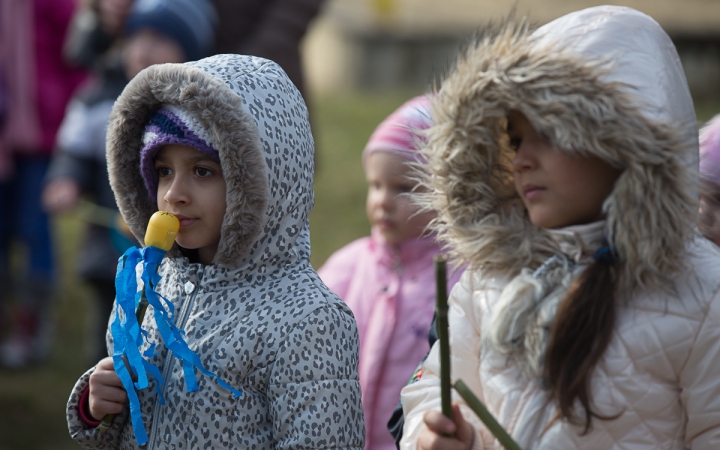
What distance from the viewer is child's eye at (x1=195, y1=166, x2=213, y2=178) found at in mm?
2154

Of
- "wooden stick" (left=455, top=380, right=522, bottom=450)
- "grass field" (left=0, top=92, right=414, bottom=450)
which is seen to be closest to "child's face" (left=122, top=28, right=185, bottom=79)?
"grass field" (left=0, top=92, right=414, bottom=450)

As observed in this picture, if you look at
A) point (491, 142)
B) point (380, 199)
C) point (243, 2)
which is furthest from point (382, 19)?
point (491, 142)

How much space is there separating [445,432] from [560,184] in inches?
22.6

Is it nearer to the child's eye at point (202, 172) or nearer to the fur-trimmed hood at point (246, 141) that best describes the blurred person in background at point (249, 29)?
the fur-trimmed hood at point (246, 141)

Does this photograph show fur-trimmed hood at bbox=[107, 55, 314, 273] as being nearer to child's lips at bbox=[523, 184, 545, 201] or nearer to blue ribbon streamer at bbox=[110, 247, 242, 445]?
blue ribbon streamer at bbox=[110, 247, 242, 445]

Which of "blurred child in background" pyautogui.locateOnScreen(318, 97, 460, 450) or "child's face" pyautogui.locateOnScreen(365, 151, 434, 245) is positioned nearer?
"blurred child in background" pyautogui.locateOnScreen(318, 97, 460, 450)

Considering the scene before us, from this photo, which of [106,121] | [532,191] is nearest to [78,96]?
[106,121]

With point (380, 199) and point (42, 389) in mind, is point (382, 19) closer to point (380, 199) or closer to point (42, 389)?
point (42, 389)

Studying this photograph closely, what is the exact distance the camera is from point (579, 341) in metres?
1.89

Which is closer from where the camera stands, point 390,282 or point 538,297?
point 538,297

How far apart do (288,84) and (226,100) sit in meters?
0.24

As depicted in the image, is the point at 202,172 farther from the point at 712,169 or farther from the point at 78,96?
the point at 78,96

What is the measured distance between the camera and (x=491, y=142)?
2203 millimetres

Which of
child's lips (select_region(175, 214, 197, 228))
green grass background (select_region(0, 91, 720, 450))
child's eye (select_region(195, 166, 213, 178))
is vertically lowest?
green grass background (select_region(0, 91, 720, 450))
